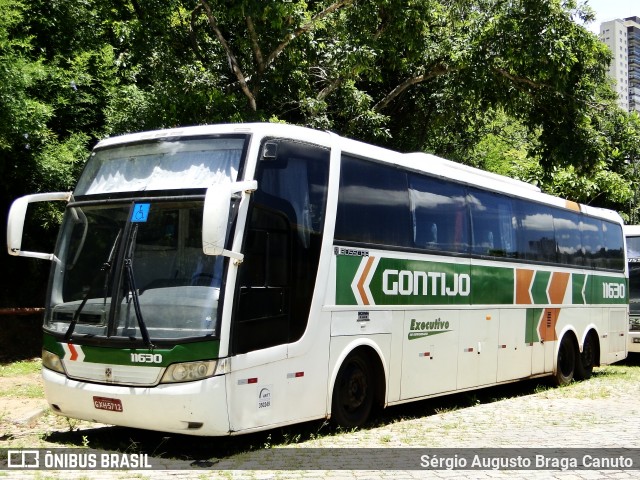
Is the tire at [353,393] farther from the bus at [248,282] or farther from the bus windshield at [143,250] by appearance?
the bus windshield at [143,250]

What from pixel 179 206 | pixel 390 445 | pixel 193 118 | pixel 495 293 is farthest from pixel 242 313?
pixel 193 118

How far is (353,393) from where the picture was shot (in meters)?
9.02

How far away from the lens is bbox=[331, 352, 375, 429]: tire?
28.5 ft

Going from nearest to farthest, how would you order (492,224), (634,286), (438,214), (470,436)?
(470,436) < (438,214) < (492,224) < (634,286)

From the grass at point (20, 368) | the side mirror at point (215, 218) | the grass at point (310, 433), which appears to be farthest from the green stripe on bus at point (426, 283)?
the grass at point (20, 368)

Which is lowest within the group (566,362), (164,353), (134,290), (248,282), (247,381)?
(566,362)

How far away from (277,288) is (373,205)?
82.0 inches

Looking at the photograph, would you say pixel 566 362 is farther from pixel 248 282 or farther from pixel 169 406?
pixel 169 406

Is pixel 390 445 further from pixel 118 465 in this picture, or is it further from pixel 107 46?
pixel 107 46

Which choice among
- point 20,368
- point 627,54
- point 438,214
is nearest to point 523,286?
Result: point 438,214

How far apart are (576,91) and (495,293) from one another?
7.43m

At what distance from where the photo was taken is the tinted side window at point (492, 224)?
1155cm

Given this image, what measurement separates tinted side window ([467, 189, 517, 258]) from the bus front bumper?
560 centimetres

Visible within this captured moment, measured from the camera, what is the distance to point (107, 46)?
17.0 meters
